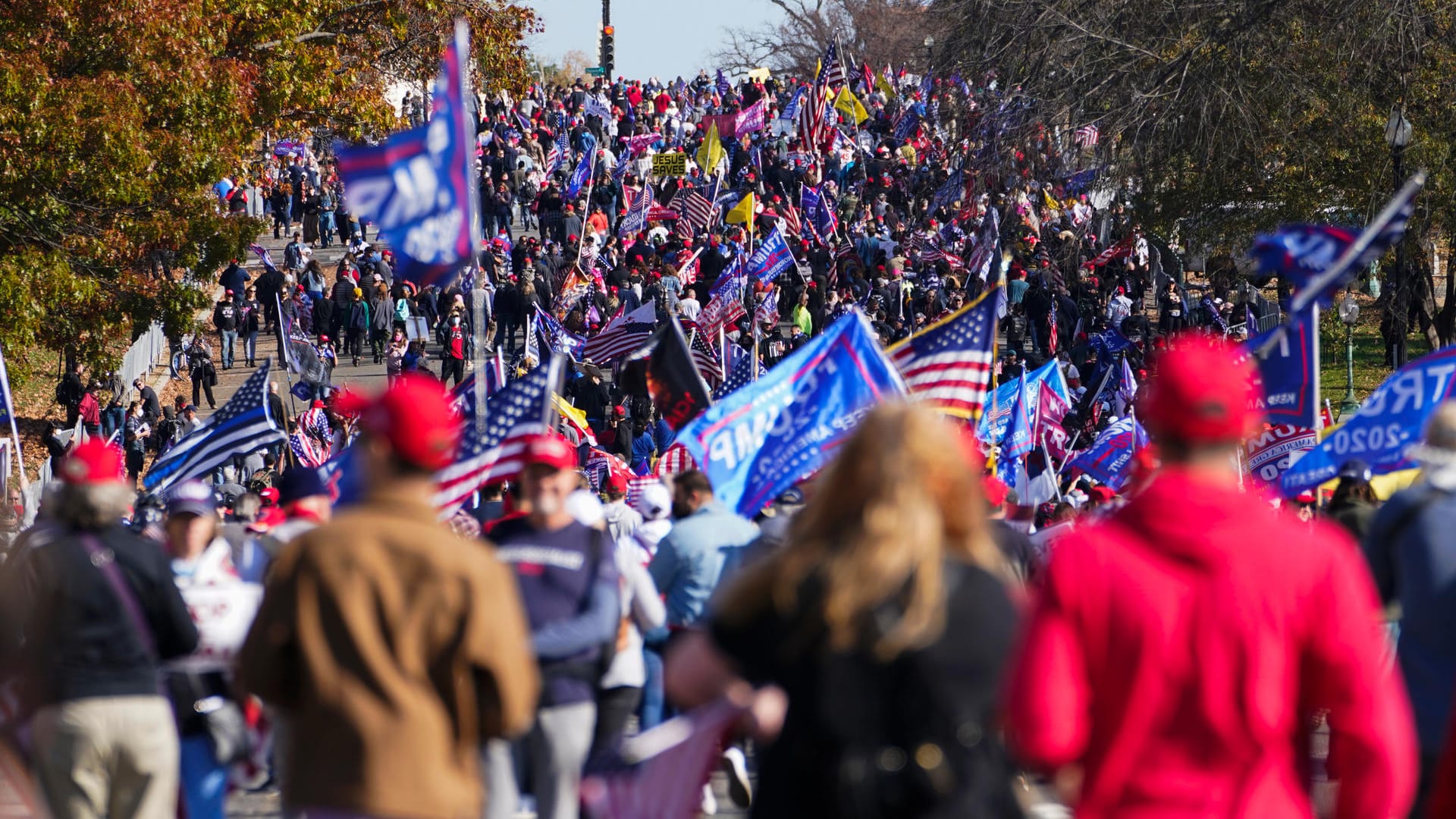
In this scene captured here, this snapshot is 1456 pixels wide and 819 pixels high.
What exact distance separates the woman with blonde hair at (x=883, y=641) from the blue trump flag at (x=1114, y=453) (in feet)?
39.0

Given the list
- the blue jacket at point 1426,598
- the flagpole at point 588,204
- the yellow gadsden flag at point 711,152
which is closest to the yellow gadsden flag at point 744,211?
the flagpole at point 588,204

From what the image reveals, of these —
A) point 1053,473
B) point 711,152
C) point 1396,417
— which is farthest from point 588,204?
point 1396,417

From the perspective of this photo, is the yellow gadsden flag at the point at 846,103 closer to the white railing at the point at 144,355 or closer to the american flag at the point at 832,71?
the american flag at the point at 832,71

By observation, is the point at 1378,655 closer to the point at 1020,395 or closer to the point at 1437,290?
the point at 1020,395

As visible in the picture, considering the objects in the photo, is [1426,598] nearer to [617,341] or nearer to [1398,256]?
[617,341]

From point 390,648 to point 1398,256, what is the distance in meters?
22.3

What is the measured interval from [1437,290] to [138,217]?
2653 cm

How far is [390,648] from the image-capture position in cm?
384

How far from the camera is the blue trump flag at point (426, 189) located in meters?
8.88

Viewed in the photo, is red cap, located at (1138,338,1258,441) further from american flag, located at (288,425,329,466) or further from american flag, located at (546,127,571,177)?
american flag, located at (546,127,571,177)

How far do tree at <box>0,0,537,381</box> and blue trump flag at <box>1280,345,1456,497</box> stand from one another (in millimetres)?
14831

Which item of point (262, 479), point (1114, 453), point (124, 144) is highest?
point (124, 144)

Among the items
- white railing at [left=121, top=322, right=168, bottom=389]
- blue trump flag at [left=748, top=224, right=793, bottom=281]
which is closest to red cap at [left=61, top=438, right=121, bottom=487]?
blue trump flag at [left=748, top=224, right=793, bottom=281]

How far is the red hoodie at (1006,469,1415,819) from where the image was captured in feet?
10.6
